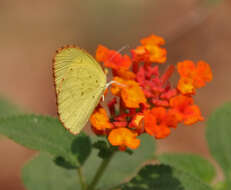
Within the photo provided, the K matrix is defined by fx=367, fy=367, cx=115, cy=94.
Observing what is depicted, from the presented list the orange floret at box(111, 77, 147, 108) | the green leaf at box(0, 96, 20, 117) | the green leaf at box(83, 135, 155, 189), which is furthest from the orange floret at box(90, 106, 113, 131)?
the green leaf at box(0, 96, 20, 117)

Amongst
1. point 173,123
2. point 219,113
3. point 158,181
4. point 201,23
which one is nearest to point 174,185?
point 158,181

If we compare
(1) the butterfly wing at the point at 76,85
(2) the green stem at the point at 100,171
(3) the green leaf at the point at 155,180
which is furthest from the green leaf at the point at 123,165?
(1) the butterfly wing at the point at 76,85

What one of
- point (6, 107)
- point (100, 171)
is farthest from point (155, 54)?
point (6, 107)

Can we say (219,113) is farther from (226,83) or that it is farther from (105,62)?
(226,83)

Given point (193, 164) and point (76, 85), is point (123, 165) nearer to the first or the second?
point (193, 164)

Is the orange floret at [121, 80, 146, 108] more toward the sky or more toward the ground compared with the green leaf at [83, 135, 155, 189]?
more toward the sky

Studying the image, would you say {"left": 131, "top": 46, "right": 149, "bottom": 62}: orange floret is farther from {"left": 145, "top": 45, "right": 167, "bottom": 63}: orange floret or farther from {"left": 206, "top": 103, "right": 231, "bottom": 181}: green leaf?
{"left": 206, "top": 103, "right": 231, "bottom": 181}: green leaf
